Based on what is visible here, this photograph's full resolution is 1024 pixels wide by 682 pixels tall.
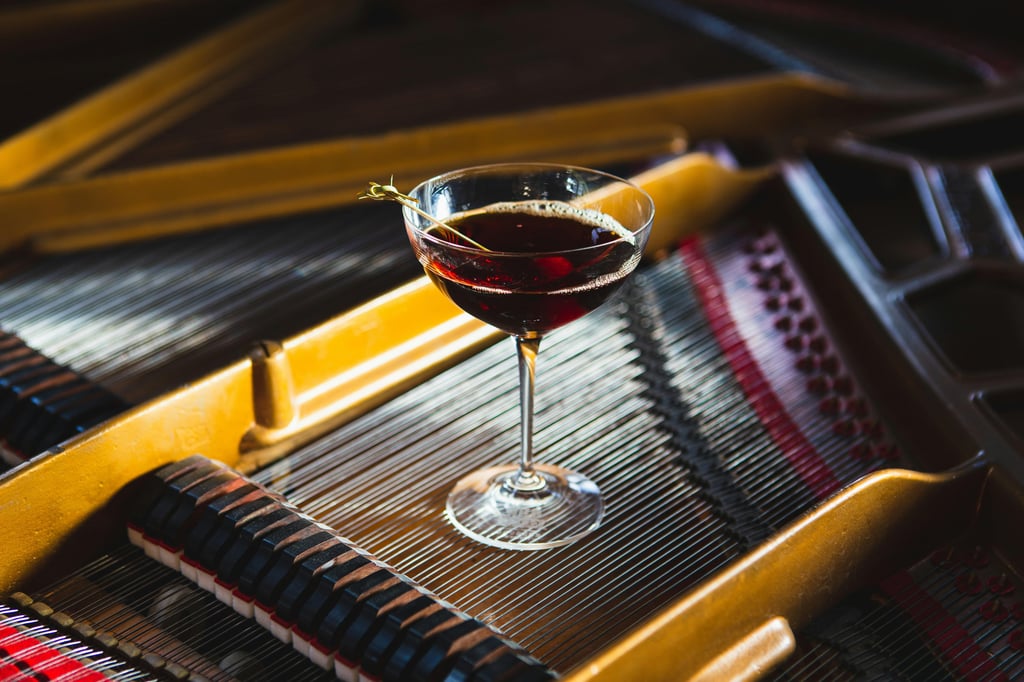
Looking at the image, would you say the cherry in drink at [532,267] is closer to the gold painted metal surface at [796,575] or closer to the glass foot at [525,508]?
the glass foot at [525,508]

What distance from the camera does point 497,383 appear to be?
6.28ft

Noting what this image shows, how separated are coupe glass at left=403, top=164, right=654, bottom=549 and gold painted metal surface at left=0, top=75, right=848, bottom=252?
0.93 metres

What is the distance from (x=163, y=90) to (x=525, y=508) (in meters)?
2.10

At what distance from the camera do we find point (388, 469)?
169 centimetres

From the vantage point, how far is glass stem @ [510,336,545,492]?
1.57 m

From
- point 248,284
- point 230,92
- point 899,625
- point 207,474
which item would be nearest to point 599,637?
point 899,625

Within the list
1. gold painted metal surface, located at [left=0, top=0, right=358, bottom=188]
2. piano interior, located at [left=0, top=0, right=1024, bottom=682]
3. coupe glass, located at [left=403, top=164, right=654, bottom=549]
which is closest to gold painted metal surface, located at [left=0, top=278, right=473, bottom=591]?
piano interior, located at [left=0, top=0, right=1024, bottom=682]

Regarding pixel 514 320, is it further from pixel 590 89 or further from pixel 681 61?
pixel 681 61

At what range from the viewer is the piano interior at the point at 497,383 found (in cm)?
136

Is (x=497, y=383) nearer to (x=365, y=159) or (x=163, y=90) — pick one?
(x=365, y=159)

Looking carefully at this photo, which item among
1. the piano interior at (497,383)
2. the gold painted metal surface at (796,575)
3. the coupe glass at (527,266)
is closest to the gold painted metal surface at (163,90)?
the piano interior at (497,383)

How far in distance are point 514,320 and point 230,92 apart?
6.61 feet

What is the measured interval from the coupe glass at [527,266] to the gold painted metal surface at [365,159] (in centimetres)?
93

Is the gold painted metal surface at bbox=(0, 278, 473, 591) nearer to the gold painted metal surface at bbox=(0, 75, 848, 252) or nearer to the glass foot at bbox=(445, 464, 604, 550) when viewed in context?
the glass foot at bbox=(445, 464, 604, 550)
